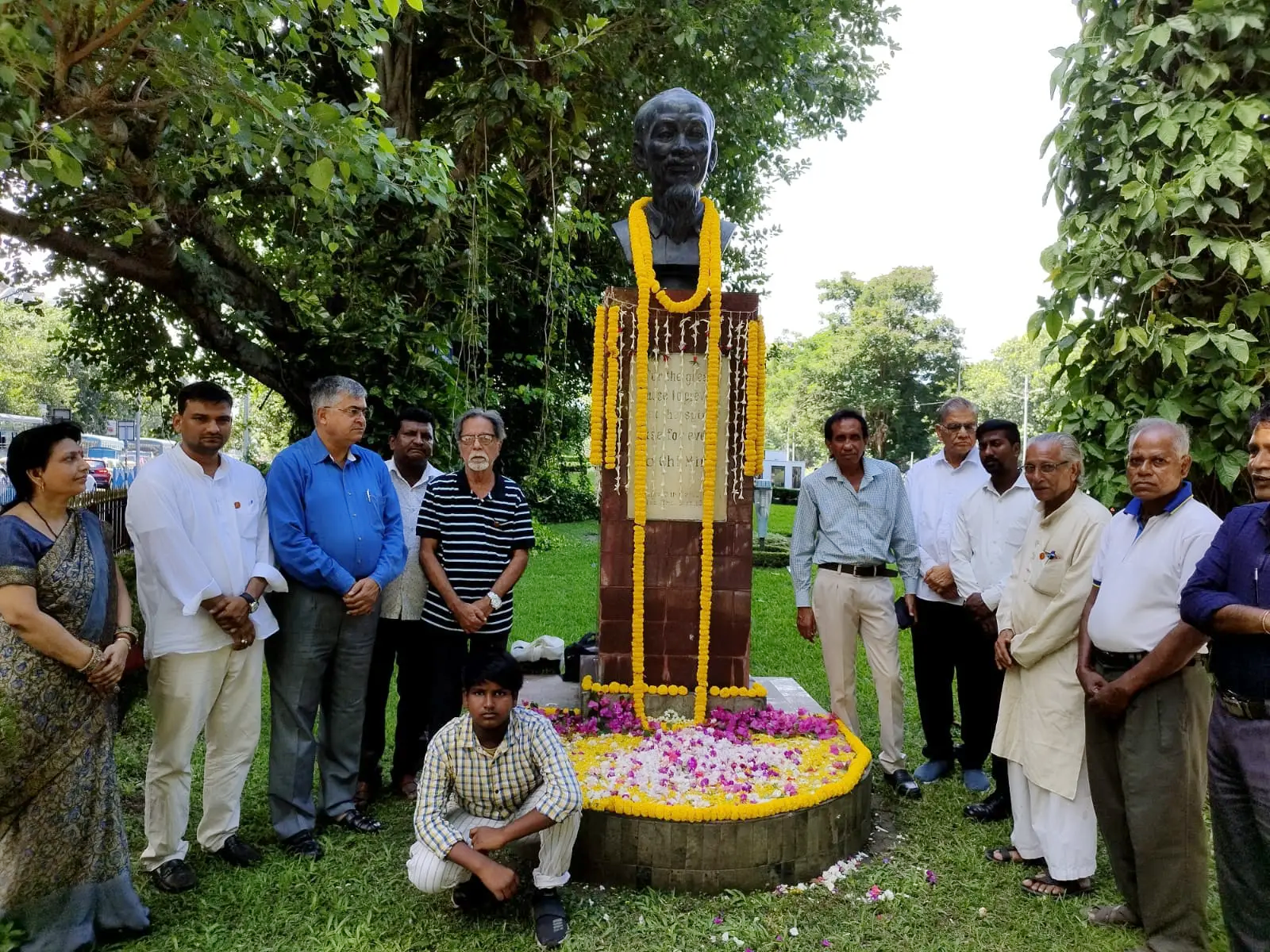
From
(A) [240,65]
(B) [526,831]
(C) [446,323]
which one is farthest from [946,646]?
(C) [446,323]

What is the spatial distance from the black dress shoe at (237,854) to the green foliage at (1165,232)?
425 centimetres

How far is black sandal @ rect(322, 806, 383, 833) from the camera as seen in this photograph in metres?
4.07

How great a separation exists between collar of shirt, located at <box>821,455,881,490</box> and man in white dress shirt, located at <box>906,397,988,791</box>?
46cm

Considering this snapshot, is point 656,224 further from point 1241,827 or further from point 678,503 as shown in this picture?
point 1241,827

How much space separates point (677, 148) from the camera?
4.47m

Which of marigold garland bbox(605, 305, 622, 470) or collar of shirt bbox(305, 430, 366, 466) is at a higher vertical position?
marigold garland bbox(605, 305, 622, 470)

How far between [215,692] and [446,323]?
195 inches

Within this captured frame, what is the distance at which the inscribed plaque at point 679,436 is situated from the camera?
180 inches

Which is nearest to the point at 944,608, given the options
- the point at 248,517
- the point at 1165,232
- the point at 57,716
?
the point at 1165,232

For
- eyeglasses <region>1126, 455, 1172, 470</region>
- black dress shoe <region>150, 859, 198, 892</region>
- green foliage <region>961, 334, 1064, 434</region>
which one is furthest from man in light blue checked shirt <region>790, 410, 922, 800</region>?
green foliage <region>961, 334, 1064, 434</region>

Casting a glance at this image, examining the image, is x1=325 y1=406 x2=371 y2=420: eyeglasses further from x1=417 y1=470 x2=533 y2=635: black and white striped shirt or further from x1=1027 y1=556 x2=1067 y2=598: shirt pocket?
x1=1027 y1=556 x2=1067 y2=598: shirt pocket

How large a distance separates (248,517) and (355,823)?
1.54 metres

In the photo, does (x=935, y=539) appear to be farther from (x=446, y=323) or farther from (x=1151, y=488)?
(x=446, y=323)

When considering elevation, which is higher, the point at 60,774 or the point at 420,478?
the point at 420,478
